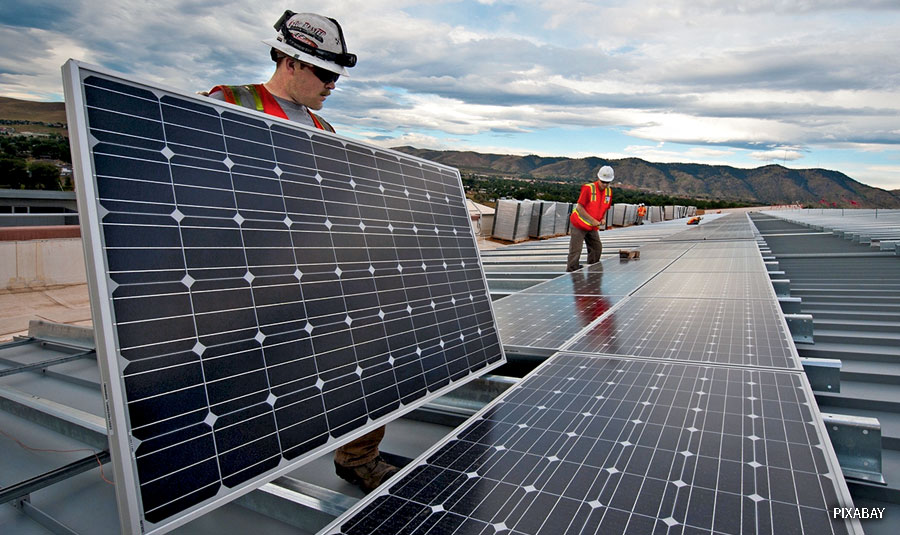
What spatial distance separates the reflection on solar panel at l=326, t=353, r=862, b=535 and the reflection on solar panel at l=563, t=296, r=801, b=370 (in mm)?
600

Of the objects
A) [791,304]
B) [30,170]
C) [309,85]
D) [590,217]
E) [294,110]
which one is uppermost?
[30,170]

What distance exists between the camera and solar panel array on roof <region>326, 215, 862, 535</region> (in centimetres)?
175

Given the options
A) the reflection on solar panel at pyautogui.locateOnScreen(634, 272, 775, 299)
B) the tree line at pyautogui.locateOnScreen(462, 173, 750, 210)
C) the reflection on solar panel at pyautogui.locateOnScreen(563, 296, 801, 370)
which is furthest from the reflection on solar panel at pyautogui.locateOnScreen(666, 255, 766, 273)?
the tree line at pyautogui.locateOnScreen(462, 173, 750, 210)

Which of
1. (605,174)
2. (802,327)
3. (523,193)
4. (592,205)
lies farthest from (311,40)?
(523,193)

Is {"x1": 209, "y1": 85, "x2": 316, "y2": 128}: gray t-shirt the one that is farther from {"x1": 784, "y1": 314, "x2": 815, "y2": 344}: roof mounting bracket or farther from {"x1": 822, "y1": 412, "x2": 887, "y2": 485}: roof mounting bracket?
{"x1": 784, "y1": 314, "x2": 815, "y2": 344}: roof mounting bracket

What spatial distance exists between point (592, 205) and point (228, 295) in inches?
400

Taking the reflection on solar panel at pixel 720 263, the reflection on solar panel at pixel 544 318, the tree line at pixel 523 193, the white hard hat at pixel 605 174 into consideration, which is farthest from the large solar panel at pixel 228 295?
the tree line at pixel 523 193

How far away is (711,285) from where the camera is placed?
6.95 m

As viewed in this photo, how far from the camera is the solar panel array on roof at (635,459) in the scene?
175cm

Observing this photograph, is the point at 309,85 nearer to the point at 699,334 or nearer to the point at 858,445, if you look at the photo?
the point at 699,334

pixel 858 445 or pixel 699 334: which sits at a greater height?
pixel 699 334

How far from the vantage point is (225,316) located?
6.67 feet

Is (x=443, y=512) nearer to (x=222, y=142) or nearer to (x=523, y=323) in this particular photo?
(x=222, y=142)

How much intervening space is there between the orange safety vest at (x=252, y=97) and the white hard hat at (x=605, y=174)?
904cm
